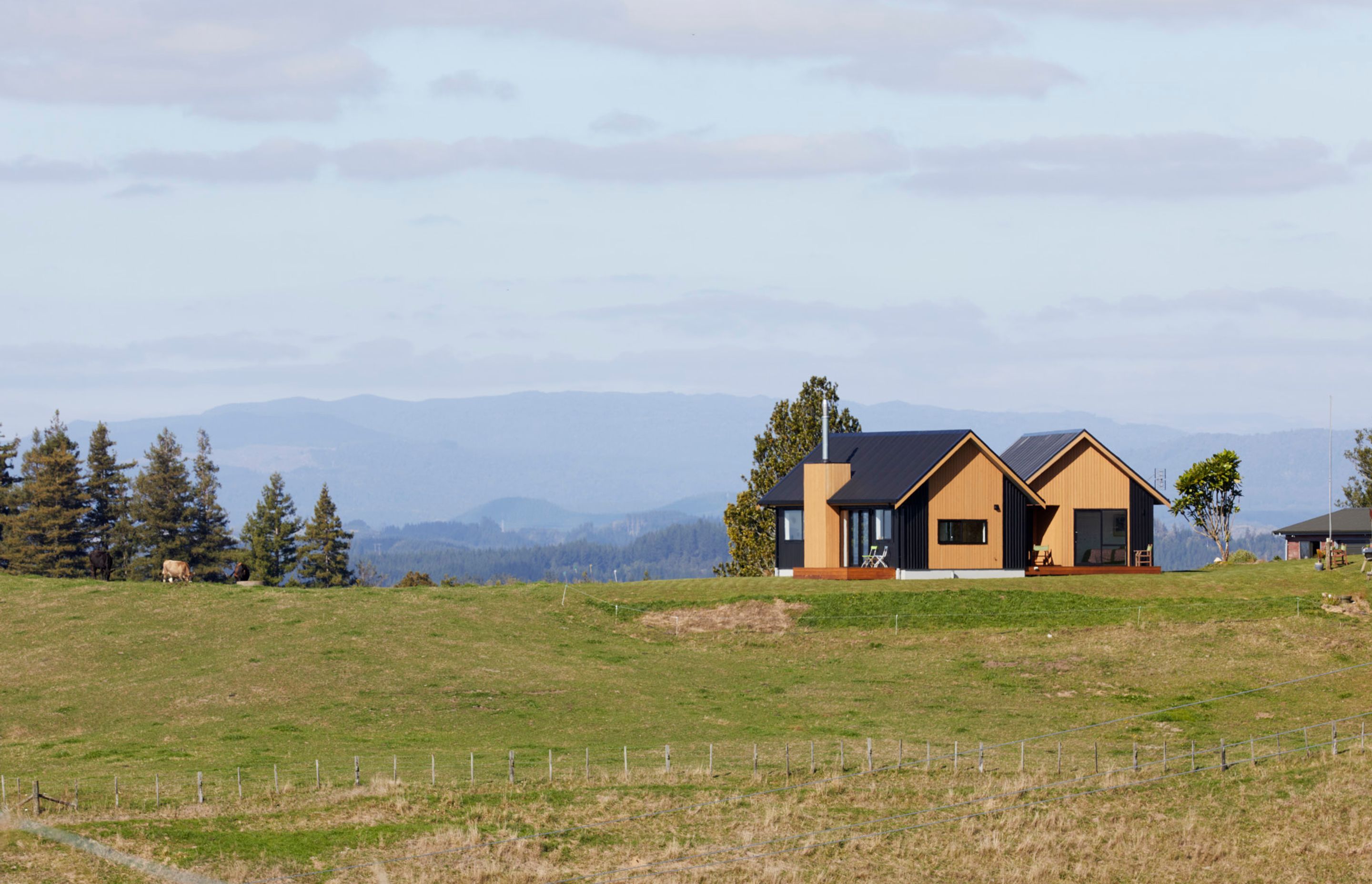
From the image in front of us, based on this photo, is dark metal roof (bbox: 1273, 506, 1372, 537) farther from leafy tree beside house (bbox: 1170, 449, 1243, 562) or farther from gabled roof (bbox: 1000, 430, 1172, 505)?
gabled roof (bbox: 1000, 430, 1172, 505)

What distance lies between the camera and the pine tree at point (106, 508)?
126062 mm

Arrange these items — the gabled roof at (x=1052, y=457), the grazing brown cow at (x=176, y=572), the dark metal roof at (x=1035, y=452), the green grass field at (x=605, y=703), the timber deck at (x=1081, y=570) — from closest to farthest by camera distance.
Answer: the green grass field at (x=605, y=703), the timber deck at (x=1081, y=570), the gabled roof at (x=1052, y=457), the dark metal roof at (x=1035, y=452), the grazing brown cow at (x=176, y=572)

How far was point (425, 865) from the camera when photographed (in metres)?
30.9

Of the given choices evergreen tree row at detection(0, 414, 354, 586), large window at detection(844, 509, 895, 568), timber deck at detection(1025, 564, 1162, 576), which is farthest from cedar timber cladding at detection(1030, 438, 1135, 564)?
evergreen tree row at detection(0, 414, 354, 586)

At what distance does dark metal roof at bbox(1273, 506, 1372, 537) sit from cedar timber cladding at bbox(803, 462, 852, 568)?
3719 cm

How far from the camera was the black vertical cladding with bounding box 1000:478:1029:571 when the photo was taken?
230ft

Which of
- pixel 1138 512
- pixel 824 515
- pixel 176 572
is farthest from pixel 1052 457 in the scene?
pixel 176 572

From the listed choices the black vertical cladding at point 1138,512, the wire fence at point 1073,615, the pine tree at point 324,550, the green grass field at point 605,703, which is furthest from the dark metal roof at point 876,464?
the pine tree at point 324,550

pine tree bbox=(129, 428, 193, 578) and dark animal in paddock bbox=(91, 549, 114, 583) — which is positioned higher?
pine tree bbox=(129, 428, 193, 578)

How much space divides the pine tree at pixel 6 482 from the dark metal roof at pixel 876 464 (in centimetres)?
7584

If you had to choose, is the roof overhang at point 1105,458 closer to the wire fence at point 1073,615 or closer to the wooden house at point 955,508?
the wooden house at point 955,508

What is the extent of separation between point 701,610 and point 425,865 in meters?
36.5

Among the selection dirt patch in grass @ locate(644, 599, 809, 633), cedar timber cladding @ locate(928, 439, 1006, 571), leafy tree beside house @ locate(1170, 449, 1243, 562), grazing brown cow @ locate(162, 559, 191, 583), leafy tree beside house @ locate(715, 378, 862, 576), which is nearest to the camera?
dirt patch in grass @ locate(644, 599, 809, 633)

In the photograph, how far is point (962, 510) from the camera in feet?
229
